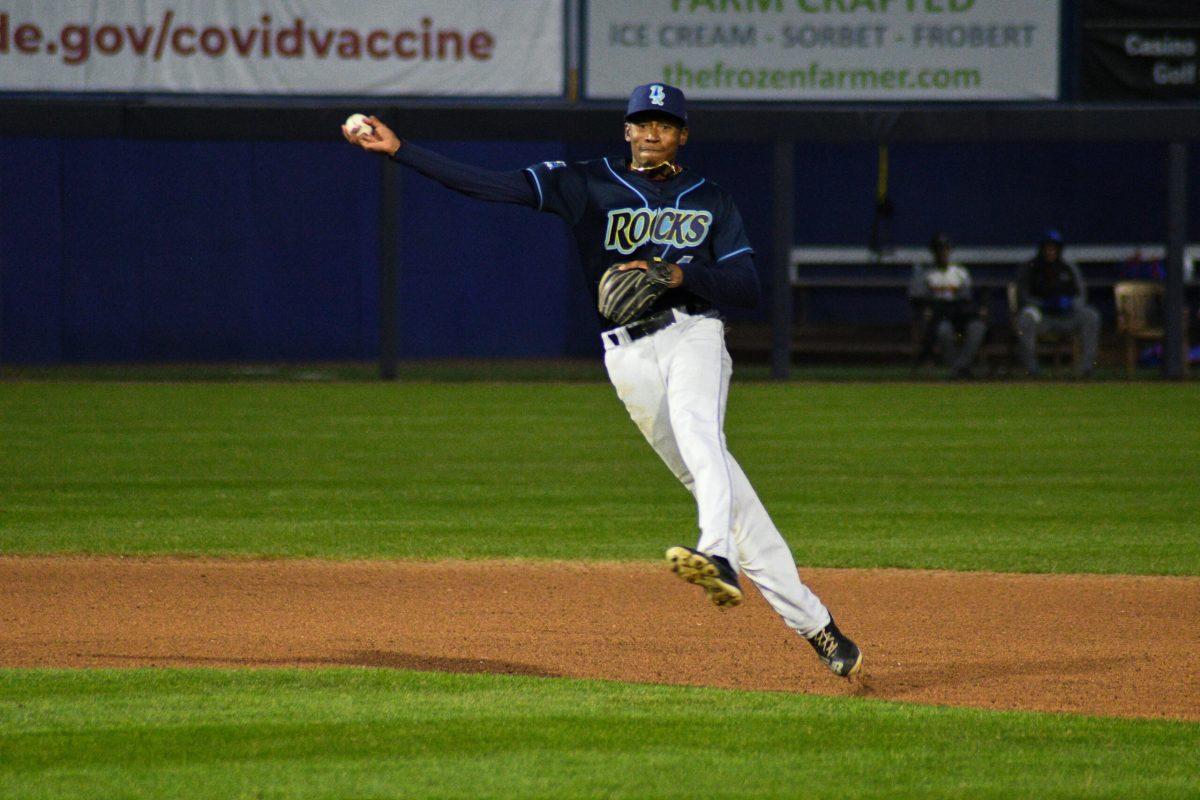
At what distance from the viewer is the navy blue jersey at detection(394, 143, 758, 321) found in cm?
539

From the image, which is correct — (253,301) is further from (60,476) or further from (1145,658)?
(1145,658)

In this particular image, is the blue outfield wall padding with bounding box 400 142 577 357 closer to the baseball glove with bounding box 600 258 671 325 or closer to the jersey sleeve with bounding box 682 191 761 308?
the jersey sleeve with bounding box 682 191 761 308

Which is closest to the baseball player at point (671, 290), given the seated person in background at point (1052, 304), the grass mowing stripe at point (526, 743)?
the grass mowing stripe at point (526, 743)

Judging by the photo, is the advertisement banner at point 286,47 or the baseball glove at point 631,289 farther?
the advertisement banner at point 286,47

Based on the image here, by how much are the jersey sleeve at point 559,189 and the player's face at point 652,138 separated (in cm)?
20

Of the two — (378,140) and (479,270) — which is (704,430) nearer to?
(378,140)

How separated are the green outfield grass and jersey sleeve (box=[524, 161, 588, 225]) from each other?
3.69 meters

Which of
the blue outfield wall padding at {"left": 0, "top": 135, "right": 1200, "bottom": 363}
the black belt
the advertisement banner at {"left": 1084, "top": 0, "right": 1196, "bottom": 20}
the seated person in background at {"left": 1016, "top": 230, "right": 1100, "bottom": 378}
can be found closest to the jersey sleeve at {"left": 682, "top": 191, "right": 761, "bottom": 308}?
the black belt

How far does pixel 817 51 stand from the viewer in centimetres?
2056

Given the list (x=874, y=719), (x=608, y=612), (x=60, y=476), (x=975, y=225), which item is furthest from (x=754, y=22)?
(x=874, y=719)

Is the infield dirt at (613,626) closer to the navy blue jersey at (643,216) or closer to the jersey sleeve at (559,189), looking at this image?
the navy blue jersey at (643,216)

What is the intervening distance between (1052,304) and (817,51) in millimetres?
4119

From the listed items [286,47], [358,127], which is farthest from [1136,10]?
[358,127]

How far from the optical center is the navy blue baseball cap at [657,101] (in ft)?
17.9
